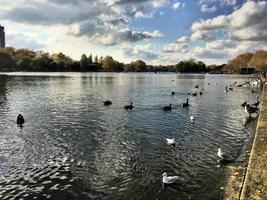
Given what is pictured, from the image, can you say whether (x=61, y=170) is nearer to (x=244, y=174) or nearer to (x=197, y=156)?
(x=197, y=156)

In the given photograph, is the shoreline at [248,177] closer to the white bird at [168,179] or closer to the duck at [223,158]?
the duck at [223,158]

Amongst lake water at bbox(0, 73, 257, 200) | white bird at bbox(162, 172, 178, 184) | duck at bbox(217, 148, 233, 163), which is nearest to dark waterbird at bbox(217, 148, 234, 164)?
duck at bbox(217, 148, 233, 163)

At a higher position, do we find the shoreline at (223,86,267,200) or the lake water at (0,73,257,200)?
the shoreline at (223,86,267,200)

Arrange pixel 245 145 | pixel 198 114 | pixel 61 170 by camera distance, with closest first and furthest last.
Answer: pixel 61 170, pixel 245 145, pixel 198 114

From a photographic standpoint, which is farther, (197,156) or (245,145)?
(245,145)

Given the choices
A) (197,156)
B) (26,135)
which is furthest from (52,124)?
(197,156)

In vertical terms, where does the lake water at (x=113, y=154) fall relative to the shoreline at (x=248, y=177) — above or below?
below

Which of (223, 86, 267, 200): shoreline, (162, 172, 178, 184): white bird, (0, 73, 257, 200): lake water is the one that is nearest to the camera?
(223, 86, 267, 200): shoreline

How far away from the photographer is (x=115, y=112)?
42.4 meters

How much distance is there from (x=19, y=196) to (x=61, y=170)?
12.6 ft

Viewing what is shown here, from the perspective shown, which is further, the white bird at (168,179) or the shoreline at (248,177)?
the white bird at (168,179)

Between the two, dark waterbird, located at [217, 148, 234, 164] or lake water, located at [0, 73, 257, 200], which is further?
dark waterbird, located at [217, 148, 234, 164]

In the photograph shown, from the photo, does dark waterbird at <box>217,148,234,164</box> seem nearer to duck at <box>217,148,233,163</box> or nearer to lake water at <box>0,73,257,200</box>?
duck at <box>217,148,233,163</box>

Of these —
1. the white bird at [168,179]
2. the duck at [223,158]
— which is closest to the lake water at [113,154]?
the white bird at [168,179]
